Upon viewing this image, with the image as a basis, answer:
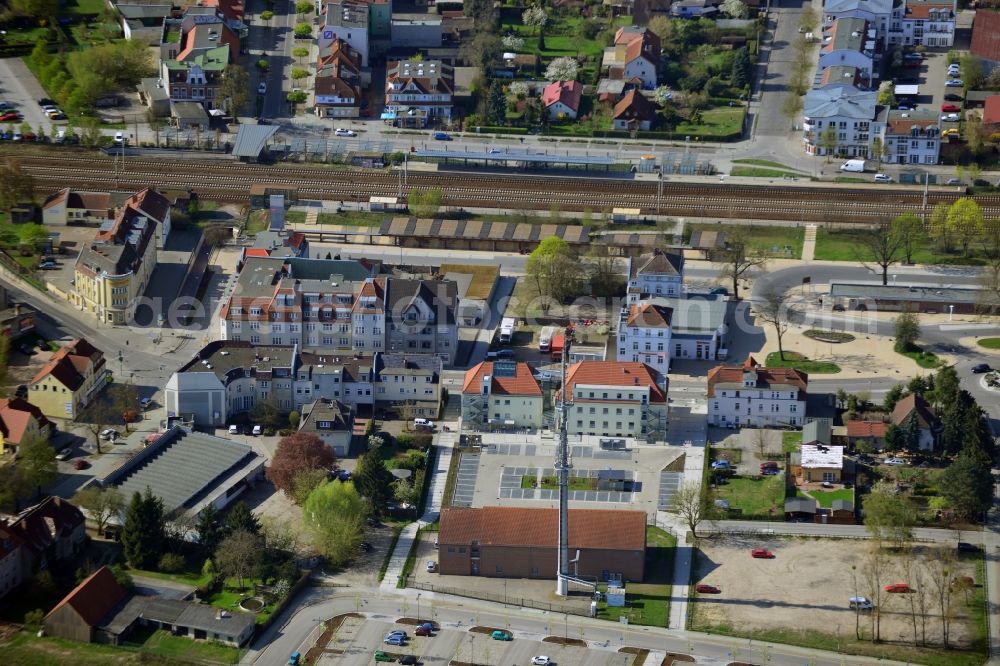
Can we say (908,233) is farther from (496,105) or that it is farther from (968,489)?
(968,489)

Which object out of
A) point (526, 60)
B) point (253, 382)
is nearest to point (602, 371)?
point (253, 382)

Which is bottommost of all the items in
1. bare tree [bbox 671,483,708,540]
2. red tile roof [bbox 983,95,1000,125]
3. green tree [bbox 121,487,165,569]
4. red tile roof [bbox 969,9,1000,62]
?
green tree [bbox 121,487,165,569]

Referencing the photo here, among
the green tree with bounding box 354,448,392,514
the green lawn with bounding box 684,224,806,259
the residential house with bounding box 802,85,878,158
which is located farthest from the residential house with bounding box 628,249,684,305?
the residential house with bounding box 802,85,878,158

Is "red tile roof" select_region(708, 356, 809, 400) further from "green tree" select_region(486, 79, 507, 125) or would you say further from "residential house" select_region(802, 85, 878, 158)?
"green tree" select_region(486, 79, 507, 125)

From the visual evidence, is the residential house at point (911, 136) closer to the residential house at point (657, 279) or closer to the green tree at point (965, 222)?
the green tree at point (965, 222)

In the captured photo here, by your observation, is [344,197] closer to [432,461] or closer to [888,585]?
[432,461]
